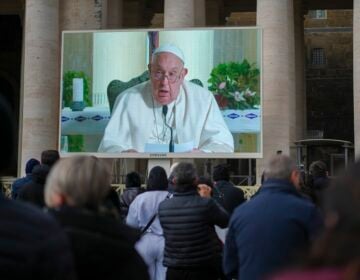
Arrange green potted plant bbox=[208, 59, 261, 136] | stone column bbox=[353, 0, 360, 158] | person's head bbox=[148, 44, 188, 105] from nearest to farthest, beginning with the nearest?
green potted plant bbox=[208, 59, 261, 136] < person's head bbox=[148, 44, 188, 105] < stone column bbox=[353, 0, 360, 158]

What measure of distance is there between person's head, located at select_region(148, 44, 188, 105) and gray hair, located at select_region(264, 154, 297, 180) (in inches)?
637

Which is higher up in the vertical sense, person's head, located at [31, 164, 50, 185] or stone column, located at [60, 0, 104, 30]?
stone column, located at [60, 0, 104, 30]

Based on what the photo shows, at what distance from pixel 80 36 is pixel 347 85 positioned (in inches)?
1062

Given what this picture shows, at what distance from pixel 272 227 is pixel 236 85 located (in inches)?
652

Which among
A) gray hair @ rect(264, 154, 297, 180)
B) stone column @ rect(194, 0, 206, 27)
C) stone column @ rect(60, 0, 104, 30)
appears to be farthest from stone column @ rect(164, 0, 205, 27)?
gray hair @ rect(264, 154, 297, 180)

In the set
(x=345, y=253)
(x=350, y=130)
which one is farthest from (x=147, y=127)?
(x=350, y=130)

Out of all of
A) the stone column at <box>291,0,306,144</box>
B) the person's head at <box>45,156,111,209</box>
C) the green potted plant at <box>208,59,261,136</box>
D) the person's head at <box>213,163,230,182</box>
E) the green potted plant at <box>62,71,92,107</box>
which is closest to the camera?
the person's head at <box>45,156,111,209</box>

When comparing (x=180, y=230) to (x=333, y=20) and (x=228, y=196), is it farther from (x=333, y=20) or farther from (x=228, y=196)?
(x=333, y=20)

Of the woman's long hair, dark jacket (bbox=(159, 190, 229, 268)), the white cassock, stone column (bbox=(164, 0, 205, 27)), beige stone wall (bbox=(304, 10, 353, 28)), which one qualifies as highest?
beige stone wall (bbox=(304, 10, 353, 28))

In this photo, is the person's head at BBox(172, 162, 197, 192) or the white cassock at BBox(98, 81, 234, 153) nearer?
the person's head at BBox(172, 162, 197, 192)

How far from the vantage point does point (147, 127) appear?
68.5 ft

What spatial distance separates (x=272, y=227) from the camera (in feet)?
15.1

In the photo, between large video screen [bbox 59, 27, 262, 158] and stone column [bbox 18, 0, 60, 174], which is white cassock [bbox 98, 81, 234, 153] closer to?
large video screen [bbox 59, 27, 262, 158]

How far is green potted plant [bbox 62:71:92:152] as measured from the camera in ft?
71.2
